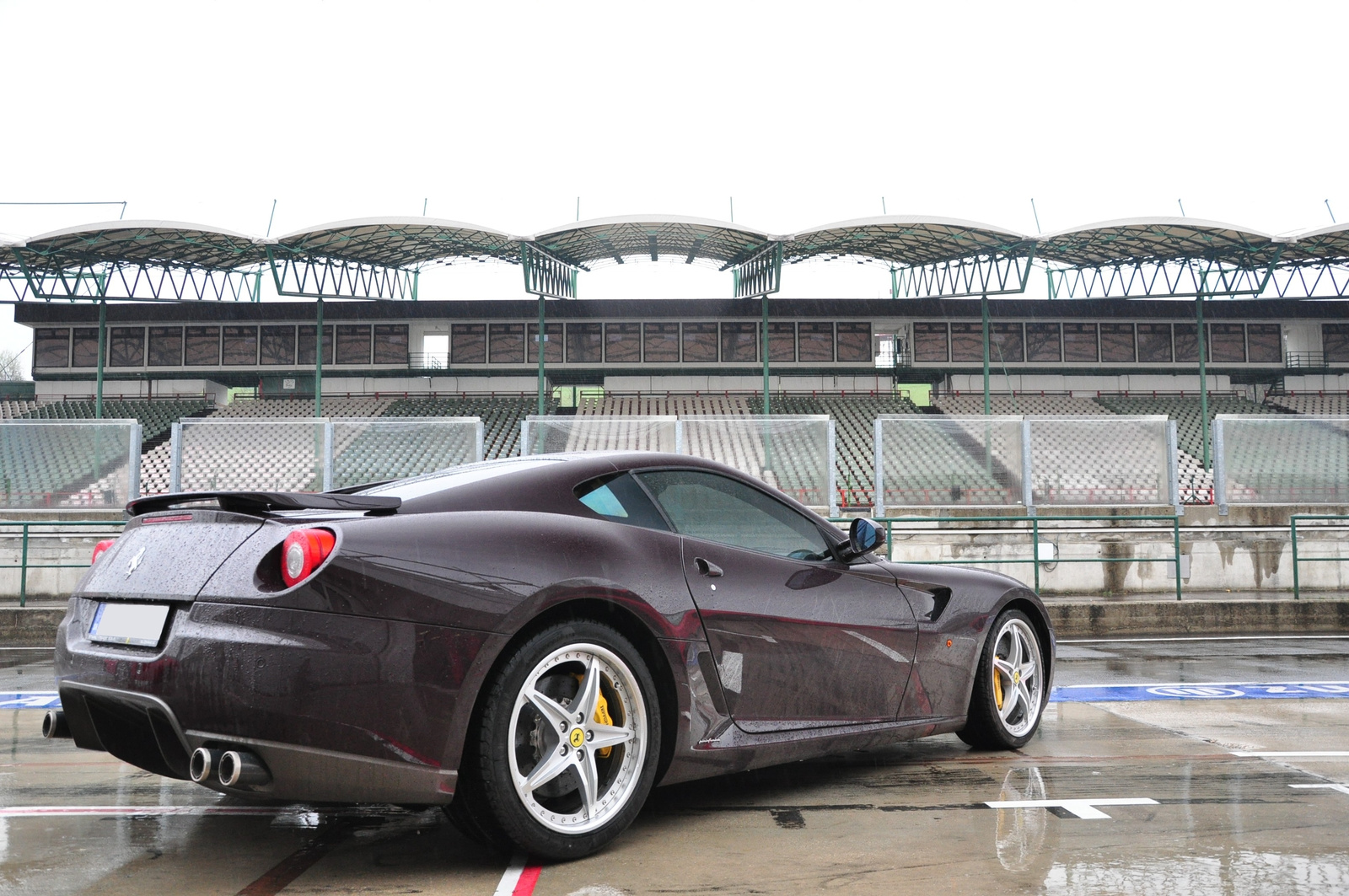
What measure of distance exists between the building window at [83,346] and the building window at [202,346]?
12.9ft

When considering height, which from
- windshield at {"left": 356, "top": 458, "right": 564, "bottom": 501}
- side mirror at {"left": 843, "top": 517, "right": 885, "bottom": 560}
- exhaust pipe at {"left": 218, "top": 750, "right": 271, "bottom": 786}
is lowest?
exhaust pipe at {"left": 218, "top": 750, "right": 271, "bottom": 786}

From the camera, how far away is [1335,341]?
1703 inches

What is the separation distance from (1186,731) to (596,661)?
3.64m

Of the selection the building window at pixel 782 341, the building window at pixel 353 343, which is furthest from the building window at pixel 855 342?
the building window at pixel 353 343

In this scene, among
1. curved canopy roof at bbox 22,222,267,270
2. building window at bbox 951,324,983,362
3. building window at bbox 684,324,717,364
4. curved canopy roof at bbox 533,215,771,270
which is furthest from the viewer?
building window at bbox 951,324,983,362

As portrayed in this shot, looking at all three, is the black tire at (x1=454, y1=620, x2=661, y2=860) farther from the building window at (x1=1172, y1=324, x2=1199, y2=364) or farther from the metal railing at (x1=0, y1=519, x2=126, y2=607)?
the building window at (x1=1172, y1=324, x2=1199, y2=364)

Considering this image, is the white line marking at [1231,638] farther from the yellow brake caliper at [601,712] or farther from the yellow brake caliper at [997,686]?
the yellow brake caliper at [601,712]

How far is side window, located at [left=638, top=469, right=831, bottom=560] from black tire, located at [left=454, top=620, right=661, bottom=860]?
0.61 meters

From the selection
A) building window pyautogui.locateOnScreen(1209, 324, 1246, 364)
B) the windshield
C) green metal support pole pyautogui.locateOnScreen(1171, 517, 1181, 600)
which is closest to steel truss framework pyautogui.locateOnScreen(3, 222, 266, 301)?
green metal support pole pyautogui.locateOnScreen(1171, 517, 1181, 600)

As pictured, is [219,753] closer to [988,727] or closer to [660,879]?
[660,879]

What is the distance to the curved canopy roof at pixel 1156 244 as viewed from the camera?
30125 mm

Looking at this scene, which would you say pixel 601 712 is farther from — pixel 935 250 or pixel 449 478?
pixel 935 250

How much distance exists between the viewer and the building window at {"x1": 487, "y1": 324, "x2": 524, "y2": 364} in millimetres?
42438

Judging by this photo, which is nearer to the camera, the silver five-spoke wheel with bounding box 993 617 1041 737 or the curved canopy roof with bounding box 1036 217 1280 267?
the silver five-spoke wheel with bounding box 993 617 1041 737
